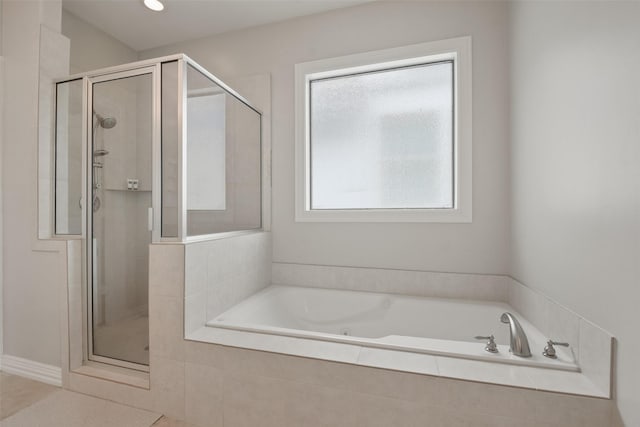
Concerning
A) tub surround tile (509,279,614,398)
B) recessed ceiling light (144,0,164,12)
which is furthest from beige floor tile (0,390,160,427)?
recessed ceiling light (144,0,164,12)

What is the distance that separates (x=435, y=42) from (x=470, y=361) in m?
2.01

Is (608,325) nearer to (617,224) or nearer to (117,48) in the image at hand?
(617,224)

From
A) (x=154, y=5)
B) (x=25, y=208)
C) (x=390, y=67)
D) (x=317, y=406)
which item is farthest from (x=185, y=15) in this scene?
(x=317, y=406)

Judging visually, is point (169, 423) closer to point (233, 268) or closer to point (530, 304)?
point (233, 268)

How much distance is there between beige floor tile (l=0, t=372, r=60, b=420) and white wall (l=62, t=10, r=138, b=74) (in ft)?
7.27

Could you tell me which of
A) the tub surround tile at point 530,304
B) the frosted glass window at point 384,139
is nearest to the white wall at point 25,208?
the frosted glass window at point 384,139

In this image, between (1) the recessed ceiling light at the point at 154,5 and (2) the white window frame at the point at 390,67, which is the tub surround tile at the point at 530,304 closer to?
(2) the white window frame at the point at 390,67

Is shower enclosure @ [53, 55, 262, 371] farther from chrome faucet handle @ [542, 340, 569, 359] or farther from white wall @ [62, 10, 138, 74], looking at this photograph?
chrome faucet handle @ [542, 340, 569, 359]

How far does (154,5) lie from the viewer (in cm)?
215

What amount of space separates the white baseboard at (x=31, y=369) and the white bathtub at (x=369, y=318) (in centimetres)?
109

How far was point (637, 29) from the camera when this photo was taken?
2.85ft

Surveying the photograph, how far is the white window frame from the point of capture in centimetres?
194

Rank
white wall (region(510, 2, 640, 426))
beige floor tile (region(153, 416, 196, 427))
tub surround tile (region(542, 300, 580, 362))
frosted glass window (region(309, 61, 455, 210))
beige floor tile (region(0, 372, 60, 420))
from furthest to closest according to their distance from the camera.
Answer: frosted glass window (region(309, 61, 455, 210))
beige floor tile (region(0, 372, 60, 420))
beige floor tile (region(153, 416, 196, 427))
tub surround tile (region(542, 300, 580, 362))
white wall (region(510, 2, 640, 426))

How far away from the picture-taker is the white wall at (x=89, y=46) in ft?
7.38
